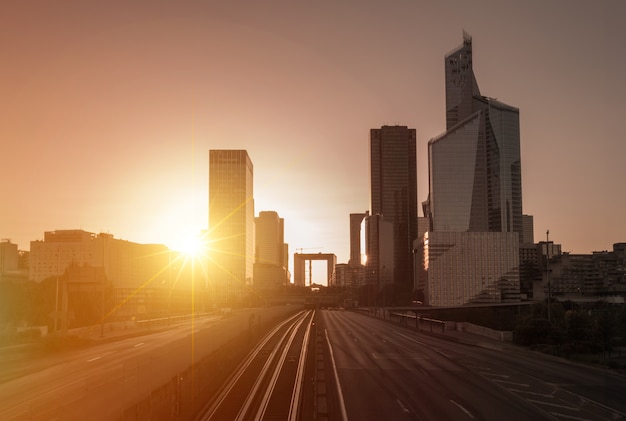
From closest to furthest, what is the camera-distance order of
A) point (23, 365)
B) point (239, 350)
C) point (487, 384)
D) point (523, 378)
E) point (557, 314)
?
point (487, 384) → point (523, 378) → point (23, 365) → point (239, 350) → point (557, 314)

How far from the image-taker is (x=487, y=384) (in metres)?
36.5

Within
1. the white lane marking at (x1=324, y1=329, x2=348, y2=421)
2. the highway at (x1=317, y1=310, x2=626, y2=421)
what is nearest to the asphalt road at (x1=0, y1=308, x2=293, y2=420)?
the white lane marking at (x1=324, y1=329, x2=348, y2=421)

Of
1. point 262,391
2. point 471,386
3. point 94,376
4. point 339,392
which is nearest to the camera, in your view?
point 94,376

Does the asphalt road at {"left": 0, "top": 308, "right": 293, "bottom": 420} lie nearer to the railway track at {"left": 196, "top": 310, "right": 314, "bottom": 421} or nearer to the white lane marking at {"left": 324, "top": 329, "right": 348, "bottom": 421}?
the railway track at {"left": 196, "top": 310, "right": 314, "bottom": 421}

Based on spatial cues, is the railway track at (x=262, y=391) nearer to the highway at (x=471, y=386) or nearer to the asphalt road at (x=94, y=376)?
the asphalt road at (x=94, y=376)

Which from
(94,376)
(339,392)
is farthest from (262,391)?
(94,376)

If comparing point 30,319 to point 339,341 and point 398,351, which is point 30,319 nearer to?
point 339,341

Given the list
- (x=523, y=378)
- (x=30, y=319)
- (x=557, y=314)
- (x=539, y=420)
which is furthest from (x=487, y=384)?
(x=30, y=319)

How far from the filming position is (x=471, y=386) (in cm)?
3569

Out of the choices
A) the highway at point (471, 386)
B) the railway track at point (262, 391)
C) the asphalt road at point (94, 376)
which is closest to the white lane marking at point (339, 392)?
the highway at point (471, 386)

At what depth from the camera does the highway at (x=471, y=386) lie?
27906mm

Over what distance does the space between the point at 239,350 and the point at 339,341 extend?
777 inches

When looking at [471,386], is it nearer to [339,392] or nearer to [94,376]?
[339,392]

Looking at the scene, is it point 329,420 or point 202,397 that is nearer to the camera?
point 329,420
